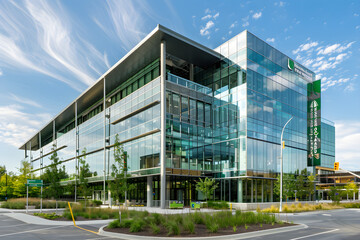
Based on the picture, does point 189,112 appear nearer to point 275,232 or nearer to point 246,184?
point 246,184

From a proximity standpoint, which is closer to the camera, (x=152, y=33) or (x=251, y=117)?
(x=152, y=33)

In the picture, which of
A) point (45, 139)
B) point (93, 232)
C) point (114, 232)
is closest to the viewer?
point (114, 232)

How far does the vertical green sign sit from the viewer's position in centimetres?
4497

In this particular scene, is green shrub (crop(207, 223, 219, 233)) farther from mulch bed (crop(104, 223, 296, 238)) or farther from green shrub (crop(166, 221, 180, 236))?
green shrub (crop(166, 221, 180, 236))

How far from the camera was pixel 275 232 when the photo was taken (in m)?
15.7

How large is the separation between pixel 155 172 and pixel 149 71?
13659 millimetres

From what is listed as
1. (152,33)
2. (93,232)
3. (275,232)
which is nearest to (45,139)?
(152,33)

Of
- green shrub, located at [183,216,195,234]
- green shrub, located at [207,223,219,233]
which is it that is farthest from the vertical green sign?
green shrub, located at [183,216,195,234]

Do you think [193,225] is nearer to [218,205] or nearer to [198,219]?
[198,219]

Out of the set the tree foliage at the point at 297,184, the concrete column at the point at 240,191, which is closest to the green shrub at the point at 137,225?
the concrete column at the point at 240,191

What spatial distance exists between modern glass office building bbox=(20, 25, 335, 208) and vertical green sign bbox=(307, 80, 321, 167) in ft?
0.48

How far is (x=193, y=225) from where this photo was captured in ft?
46.4

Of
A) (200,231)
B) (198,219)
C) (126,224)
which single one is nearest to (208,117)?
(198,219)

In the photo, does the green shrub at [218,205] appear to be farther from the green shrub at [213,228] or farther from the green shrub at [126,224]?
the green shrub at [213,228]
